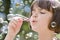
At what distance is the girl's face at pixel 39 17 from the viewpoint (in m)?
0.93

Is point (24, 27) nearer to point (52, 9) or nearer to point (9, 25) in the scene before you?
point (9, 25)

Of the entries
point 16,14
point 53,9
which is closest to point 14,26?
point 16,14

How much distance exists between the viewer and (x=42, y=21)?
3.09ft

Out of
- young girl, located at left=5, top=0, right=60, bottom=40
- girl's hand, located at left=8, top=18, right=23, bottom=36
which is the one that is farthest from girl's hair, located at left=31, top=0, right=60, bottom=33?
girl's hand, located at left=8, top=18, right=23, bottom=36

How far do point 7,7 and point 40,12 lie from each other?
0.19 meters

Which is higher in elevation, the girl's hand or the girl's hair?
the girl's hair

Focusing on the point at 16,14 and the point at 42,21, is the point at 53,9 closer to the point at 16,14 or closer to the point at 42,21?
the point at 42,21

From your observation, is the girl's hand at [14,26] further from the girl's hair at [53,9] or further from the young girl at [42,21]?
the girl's hair at [53,9]

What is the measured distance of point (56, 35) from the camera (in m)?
0.93

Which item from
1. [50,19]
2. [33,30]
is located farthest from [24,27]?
[50,19]

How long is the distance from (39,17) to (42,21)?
3 centimetres

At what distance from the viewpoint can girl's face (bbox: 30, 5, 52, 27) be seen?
929mm

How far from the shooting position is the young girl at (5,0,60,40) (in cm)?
91

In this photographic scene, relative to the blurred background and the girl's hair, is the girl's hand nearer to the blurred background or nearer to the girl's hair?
the blurred background
